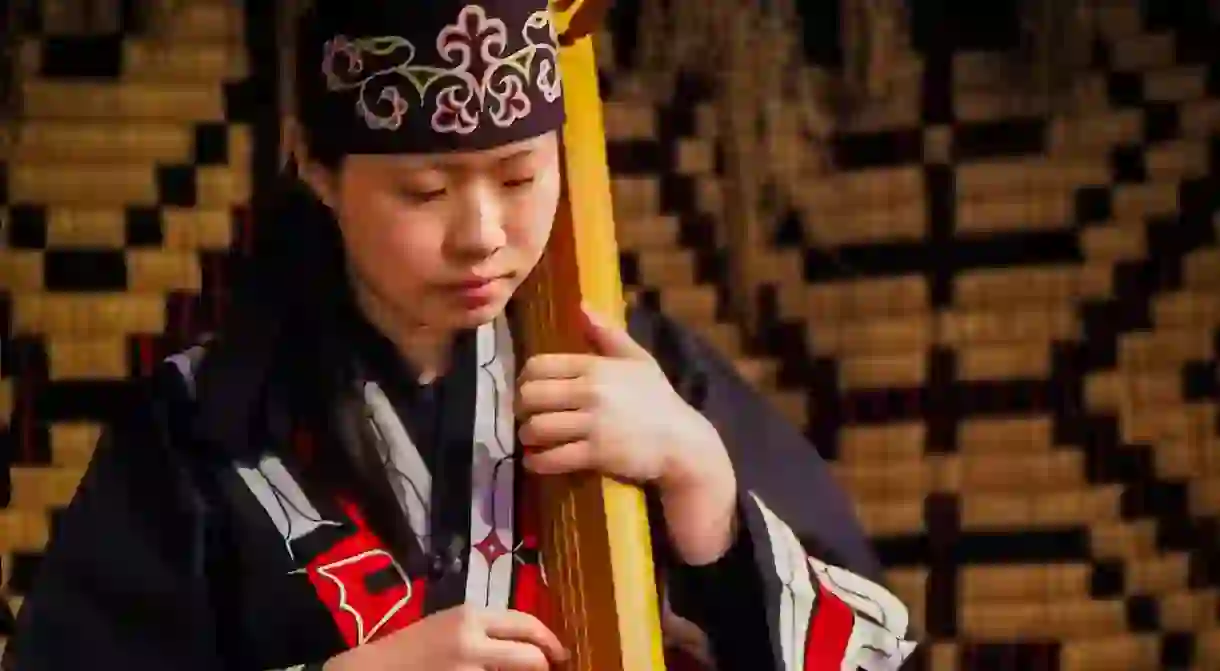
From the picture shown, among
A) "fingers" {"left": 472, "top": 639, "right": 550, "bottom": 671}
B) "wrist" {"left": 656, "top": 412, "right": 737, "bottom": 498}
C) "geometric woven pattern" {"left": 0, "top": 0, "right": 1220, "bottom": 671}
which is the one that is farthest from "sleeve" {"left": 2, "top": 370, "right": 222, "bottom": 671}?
"geometric woven pattern" {"left": 0, "top": 0, "right": 1220, "bottom": 671}

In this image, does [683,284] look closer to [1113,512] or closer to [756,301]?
[756,301]

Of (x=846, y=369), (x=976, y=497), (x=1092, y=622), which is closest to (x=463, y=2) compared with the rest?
(x=846, y=369)

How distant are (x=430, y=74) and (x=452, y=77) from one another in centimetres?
1

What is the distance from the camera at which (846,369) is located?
1.01m

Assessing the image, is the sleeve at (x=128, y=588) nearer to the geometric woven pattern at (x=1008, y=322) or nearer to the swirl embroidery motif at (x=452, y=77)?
the swirl embroidery motif at (x=452, y=77)

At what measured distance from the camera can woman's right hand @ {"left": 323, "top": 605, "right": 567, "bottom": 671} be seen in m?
0.69

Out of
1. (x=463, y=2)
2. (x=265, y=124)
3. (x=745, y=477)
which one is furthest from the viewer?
(x=265, y=124)

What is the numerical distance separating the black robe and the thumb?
59 millimetres

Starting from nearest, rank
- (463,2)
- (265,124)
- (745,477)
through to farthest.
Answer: (463,2), (745,477), (265,124)

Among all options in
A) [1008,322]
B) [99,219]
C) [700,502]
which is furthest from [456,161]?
[1008,322]

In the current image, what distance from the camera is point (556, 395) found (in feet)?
2.39

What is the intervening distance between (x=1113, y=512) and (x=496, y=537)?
0.51 meters

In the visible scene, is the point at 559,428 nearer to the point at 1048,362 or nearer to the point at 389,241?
the point at 389,241

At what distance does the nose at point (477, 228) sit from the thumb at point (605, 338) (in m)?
0.07
